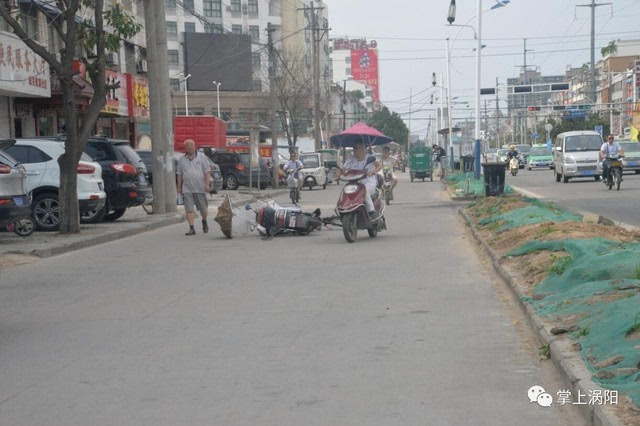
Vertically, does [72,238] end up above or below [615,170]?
below

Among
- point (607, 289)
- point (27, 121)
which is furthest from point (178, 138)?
point (607, 289)

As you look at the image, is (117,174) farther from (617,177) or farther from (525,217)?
(617,177)

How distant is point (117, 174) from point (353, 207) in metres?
7.59

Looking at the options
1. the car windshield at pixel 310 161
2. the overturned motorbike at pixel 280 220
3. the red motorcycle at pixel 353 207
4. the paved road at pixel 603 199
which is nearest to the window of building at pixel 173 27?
the car windshield at pixel 310 161

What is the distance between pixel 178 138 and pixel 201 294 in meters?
39.8

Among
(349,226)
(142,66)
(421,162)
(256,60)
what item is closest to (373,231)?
(349,226)

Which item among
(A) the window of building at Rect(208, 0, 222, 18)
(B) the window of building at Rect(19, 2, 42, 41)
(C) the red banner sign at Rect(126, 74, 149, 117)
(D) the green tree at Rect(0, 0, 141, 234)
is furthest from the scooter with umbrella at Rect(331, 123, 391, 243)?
(A) the window of building at Rect(208, 0, 222, 18)

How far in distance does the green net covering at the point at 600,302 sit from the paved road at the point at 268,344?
0.39 m

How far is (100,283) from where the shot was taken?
1245 cm

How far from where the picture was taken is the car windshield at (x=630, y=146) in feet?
151

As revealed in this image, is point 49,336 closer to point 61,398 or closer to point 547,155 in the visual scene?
point 61,398

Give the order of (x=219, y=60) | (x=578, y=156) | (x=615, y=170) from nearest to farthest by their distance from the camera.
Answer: (x=615, y=170) → (x=578, y=156) → (x=219, y=60)

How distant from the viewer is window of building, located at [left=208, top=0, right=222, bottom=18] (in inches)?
3423

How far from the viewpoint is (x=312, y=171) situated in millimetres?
48656
